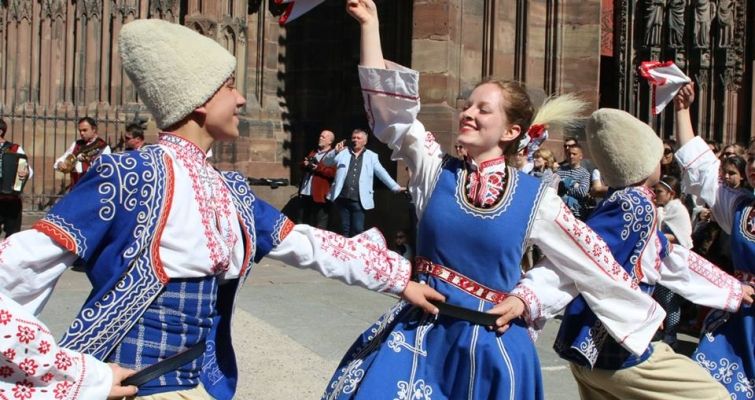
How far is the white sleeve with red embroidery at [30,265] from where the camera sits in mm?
2348

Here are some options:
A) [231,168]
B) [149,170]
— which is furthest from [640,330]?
[231,168]

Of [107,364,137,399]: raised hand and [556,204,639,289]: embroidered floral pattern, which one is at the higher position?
[556,204,639,289]: embroidered floral pattern

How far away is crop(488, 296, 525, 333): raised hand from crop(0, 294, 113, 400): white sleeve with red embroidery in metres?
1.41

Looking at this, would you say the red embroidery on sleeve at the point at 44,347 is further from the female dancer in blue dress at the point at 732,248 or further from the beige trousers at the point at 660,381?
the female dancer in blue dress at the point at 732,248

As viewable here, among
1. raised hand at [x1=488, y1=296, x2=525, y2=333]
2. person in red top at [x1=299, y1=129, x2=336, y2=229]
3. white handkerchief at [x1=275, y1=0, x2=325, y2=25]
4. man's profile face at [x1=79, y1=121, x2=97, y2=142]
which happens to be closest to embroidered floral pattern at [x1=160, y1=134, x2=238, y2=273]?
white handkerchief at [x1=275, y1=0, x2=325, y2=25]

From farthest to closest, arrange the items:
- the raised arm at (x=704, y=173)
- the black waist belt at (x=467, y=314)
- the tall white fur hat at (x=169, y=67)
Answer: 1. the raised arm at (x=704, y=173)
2. the black waist belt at (x=467, y=314)
3. the tall white fur hat at (x=169, y=67)

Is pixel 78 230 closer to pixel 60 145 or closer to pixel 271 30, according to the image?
pixel 271 30

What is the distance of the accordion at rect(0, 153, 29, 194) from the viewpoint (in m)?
10.2

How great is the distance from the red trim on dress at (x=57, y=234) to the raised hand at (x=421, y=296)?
1.14 m

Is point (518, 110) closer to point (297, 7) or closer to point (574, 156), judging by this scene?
point (297, 7)

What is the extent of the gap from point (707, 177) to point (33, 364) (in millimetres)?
3643

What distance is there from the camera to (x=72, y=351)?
2.30m

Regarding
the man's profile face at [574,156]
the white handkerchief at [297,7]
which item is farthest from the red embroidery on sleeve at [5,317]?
the man's profile face at [574,156]

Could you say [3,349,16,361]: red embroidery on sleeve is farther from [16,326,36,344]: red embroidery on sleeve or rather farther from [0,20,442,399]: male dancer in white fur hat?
[0,20,442,399]: male dancer in white fur hat
